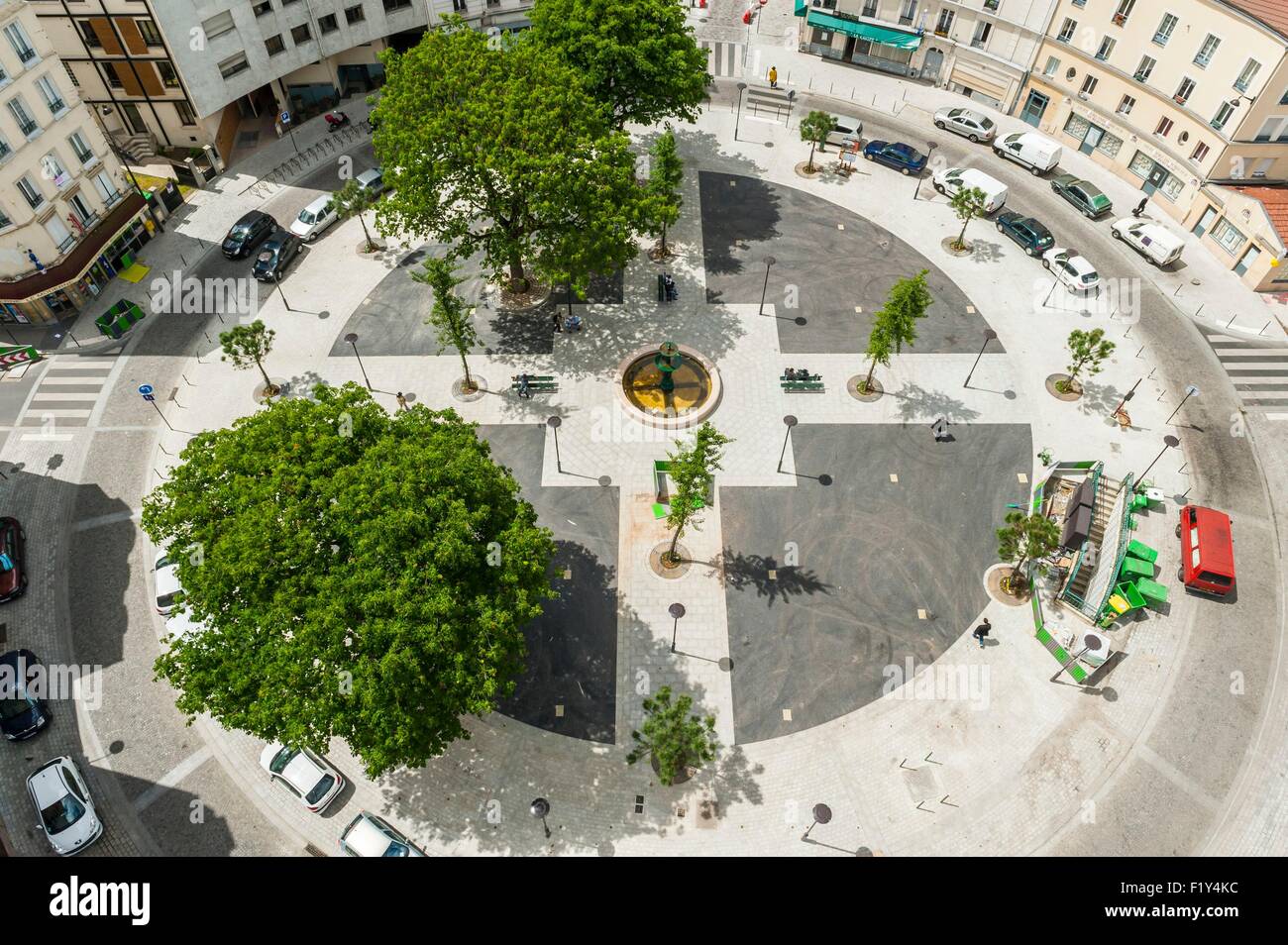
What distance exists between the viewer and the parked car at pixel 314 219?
6481 centimetres

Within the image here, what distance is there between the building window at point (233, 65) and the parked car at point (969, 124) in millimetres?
63311

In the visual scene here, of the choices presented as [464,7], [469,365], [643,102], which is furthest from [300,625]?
[464,7]

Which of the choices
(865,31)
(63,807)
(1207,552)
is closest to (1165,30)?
(865,31)

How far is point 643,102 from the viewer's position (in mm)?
61875

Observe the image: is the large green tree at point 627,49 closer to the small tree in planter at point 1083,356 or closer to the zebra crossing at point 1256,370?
the small tree in planter at point 1083,356

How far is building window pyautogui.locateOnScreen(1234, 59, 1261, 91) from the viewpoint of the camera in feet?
186

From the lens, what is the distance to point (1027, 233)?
64.2 m

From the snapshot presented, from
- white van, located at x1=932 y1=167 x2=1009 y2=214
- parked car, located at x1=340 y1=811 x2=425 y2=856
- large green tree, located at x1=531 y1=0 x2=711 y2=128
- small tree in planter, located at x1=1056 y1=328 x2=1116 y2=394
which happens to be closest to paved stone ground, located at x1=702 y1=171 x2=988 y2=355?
white van, located at x1=932 y1=167 x2=1009 y2=214

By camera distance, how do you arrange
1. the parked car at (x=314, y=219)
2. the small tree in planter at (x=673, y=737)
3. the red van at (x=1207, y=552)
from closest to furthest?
the small tree in planter at (x=673, y=737), the red van at (x=1207, y=552), the parked car at (x=314, y=219)

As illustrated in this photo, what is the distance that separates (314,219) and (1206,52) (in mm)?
71306

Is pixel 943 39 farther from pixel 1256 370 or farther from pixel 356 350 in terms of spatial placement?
pixel 356 350

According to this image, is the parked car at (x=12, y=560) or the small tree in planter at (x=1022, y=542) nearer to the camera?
the small tree in planter at (x=1022, y=542)

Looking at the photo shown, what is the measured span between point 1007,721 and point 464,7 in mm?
77726

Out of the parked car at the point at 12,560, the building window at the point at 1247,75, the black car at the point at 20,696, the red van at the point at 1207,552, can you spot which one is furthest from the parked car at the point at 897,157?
the black car at the point at 20,696
